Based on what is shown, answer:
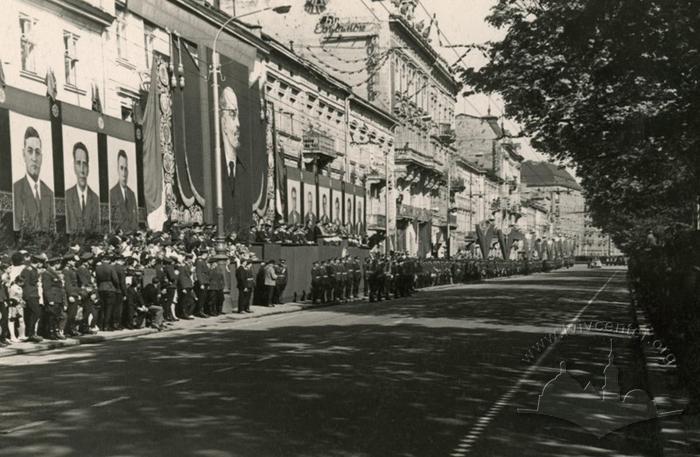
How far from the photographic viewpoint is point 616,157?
24.7 meters

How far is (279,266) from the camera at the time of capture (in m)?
31.6

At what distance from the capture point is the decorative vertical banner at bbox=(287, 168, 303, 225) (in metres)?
41.5

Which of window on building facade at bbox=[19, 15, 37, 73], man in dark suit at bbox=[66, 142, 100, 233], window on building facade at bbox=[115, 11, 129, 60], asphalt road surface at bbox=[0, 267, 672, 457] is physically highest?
window on building facade at bbox=[115, 11, 129, 60]

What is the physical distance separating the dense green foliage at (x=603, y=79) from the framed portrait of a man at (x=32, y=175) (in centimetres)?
1091

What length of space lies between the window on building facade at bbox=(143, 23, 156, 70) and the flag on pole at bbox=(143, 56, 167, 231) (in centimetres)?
54

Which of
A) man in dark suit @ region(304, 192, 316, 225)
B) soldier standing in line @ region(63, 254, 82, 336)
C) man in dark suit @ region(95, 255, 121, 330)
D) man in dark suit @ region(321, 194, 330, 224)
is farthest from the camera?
man in dark suit @ region(321, 194, 330, 224)

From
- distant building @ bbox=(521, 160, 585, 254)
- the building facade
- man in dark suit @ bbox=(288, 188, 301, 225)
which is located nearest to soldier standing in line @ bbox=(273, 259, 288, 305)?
man in dark suit @ bbox=(288, 188, 301, 225)

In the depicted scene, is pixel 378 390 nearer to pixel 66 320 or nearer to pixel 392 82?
pixel 66 320

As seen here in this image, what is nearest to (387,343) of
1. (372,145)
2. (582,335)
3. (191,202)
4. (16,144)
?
(582,335)

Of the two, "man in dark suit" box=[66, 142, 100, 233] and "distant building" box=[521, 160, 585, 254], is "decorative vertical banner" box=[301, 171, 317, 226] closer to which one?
"man in dark suit" box=[66, 142, 100, 233]

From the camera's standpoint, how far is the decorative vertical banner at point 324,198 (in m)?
45.5

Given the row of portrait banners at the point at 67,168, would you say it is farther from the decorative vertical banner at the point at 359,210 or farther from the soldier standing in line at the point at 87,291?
the decorative vertical banner at the point at 359,210

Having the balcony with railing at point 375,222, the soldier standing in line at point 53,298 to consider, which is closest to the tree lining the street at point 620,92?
the soldier standing in line at point 53,298

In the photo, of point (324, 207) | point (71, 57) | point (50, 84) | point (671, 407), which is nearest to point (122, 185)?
point (50, 84)
